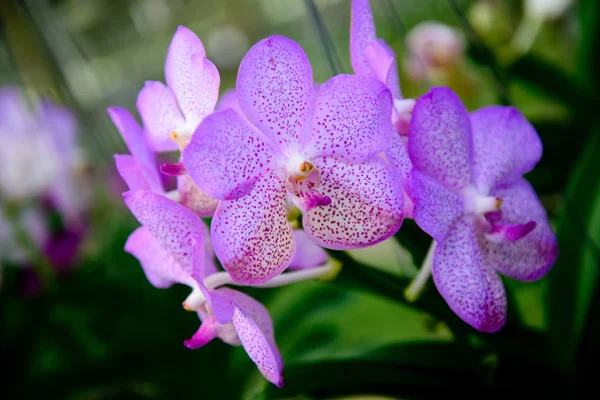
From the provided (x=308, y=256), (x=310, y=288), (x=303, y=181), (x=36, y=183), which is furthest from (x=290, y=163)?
(x=36, y=183)

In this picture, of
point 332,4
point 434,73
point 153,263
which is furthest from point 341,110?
point 332,4

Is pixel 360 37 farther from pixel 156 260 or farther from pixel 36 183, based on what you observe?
pixel 36 183

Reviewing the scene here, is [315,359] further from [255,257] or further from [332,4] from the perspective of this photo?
[332,4]

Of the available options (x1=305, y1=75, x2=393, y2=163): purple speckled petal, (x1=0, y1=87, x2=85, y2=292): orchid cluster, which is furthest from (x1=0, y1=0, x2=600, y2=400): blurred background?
(x1=305, y1=75, x2=393, y2=163): purple speckled petal

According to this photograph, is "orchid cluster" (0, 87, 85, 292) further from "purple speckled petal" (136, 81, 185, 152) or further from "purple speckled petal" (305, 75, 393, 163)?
"purple speckled petal" (305, 75, 393, 163)

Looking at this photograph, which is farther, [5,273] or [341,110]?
[5,273]

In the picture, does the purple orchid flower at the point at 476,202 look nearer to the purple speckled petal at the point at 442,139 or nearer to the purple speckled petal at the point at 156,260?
the purple speckled petal at the point at 442,139
